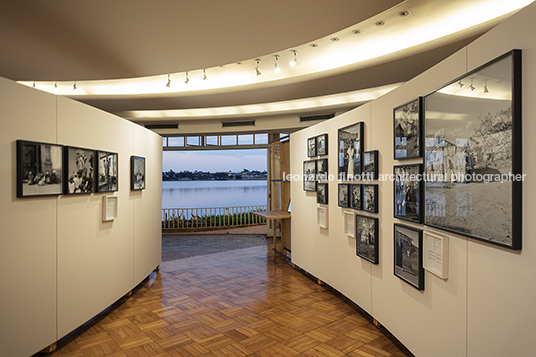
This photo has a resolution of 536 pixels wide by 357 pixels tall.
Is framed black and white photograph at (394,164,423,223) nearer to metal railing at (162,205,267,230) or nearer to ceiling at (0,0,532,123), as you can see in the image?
ceiling at (0,0,532,123)

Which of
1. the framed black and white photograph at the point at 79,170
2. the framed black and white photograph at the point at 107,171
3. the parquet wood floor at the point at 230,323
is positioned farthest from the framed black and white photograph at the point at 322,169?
the framed black and white photograph at the point at 79,170

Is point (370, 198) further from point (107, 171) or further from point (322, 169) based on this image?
point (107, 171)

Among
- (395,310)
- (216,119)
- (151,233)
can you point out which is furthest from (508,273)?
(216,119)

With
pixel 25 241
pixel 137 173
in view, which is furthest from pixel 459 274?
pixel 137 173

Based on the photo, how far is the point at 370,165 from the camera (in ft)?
11.5

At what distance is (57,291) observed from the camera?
3006mm

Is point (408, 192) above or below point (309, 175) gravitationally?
below

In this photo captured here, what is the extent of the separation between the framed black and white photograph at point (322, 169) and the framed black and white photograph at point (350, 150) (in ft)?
1.37

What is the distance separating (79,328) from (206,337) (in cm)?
147

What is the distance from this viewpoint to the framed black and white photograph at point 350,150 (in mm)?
3797

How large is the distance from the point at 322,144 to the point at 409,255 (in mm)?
2413

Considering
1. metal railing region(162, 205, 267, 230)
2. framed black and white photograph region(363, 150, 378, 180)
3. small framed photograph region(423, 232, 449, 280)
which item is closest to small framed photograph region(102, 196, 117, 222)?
framed black and white photograph region(363, 150, 378, 180)

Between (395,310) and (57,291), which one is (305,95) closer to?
(395,310)

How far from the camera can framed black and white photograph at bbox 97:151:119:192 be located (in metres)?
3.67
